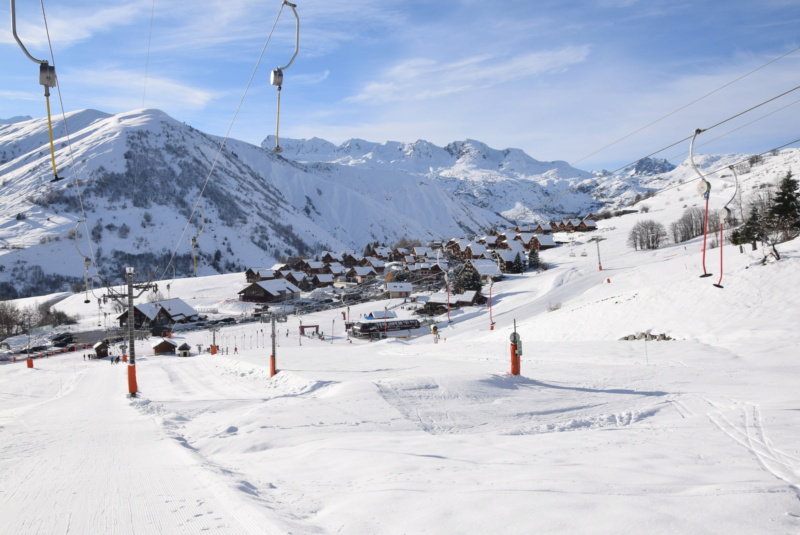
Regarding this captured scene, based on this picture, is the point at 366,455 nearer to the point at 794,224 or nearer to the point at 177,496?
the point at 177,496

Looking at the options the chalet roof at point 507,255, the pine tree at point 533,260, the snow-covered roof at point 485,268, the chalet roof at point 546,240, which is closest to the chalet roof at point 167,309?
the snow-covered roof at point 485,268

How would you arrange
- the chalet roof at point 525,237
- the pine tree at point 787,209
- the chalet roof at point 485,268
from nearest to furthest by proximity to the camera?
the pine tree at point 787,209, the chalet roof at point 485,268, the chalet roof at point 525,237

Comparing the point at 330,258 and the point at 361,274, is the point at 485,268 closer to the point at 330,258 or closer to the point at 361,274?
the point at 361,274

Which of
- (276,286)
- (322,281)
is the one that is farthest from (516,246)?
(276,286)

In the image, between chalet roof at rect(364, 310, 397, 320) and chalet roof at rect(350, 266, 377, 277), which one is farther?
chalet roof at rect(350, 266, 377, 277)

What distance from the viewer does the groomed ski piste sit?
481 centimetres

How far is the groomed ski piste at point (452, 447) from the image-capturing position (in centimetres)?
481

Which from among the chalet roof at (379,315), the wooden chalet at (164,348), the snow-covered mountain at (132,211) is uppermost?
the snow-covered mountain at (132,211)

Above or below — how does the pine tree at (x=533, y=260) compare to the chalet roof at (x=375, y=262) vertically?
below

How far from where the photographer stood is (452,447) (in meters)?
7.76

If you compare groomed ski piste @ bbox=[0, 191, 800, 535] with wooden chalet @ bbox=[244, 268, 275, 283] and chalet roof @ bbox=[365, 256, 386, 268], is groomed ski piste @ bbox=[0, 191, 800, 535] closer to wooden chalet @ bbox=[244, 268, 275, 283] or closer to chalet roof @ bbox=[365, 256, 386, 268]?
wooden chalet @ bbox=[244, 268, 275, 283]

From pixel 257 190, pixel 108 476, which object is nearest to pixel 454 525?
pixel 108 476

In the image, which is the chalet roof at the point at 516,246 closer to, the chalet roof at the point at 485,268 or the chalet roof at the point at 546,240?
the chalet roof at the point at 546,240

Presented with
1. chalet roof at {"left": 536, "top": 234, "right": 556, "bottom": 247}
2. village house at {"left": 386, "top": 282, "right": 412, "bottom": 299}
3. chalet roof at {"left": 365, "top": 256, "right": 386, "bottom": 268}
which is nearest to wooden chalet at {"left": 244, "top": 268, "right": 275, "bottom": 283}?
chalet roof at {"left": 365, "top": 256, "right": 386, "bottom": 268}
